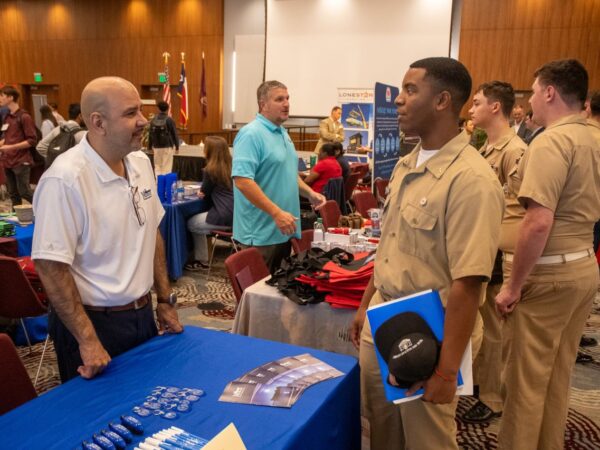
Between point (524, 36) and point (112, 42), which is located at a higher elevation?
point (112, 42)

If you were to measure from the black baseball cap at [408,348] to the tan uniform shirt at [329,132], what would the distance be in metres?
8.88

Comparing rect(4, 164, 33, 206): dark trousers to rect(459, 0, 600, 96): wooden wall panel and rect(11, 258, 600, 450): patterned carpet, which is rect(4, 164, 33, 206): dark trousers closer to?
rect(11, 258, 600, 450): patterned carpet

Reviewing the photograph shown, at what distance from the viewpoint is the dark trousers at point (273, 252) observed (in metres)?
3.22

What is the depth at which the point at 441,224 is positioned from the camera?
4.87 feet

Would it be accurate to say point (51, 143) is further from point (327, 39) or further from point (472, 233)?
point (327, 39)

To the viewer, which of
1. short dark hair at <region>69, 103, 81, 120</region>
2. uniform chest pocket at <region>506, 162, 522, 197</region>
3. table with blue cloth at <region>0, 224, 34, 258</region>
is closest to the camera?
uniform chest pocket at <region>506, 162, 522, 197</region>

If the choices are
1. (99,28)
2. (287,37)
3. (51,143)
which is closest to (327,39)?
(287,37)

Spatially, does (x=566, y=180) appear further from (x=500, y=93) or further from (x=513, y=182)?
(x=500, y=93)

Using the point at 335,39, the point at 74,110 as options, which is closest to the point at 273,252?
the point at 74,110

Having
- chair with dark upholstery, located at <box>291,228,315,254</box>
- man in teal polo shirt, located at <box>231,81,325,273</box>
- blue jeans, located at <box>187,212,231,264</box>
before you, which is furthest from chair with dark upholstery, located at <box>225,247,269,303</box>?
blue jeans, located at <box>187,212,231,264</box>

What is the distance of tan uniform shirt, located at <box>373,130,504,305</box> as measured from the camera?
1408 mm

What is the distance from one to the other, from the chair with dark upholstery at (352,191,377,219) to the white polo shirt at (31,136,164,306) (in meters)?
3.38

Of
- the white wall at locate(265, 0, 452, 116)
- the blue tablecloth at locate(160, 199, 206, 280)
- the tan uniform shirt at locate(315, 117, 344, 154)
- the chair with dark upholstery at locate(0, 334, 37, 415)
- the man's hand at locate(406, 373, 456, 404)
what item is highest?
the white wall at locate(265, 0, 452, 116)

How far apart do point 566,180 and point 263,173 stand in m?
1.70
